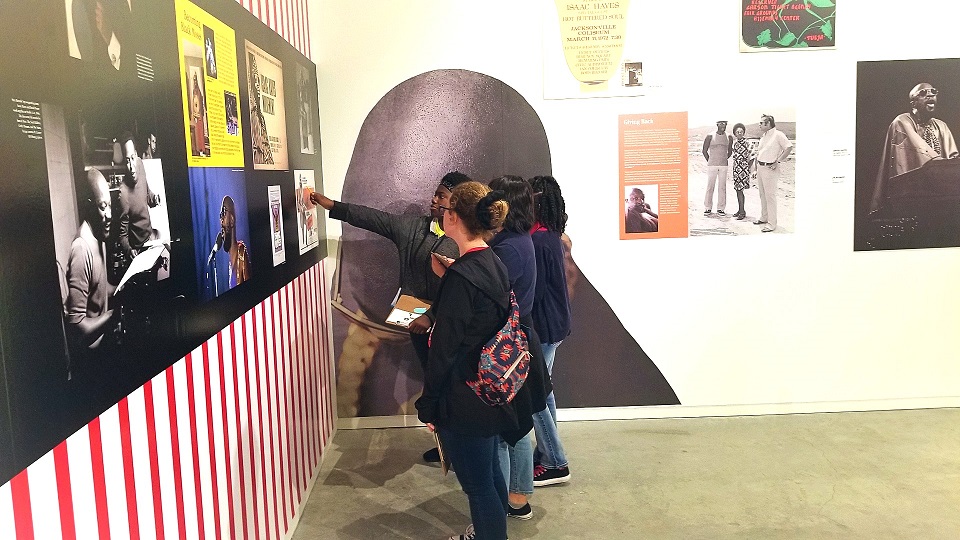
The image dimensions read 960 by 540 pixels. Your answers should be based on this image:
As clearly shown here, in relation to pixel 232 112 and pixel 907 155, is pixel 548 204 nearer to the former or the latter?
pixel 232 112

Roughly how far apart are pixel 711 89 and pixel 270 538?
11.4 feet

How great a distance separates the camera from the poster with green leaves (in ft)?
13.2

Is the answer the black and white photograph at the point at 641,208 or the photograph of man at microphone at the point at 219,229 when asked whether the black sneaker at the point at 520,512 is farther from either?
the black and white photograph at the point at 641,208

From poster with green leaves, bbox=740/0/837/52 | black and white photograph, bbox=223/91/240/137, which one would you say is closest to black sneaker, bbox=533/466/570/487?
black and white photograph, bbox=223/91/240/137

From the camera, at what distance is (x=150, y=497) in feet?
5.38

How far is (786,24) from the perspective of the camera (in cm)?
404

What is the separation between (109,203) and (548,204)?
218cm

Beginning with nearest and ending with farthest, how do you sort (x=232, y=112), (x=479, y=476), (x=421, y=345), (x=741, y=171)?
1. (x=232, y=112)
2. (x=479, y=476)
3. (x=421, y=345)
4. (x=741, y=171)

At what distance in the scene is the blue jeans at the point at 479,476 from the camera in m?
2.38

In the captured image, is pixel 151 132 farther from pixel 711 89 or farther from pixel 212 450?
pixel 711 89

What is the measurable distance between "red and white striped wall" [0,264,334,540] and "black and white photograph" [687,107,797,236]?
245 centimetres

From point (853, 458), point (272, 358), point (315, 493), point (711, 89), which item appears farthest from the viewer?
point (711, 89)

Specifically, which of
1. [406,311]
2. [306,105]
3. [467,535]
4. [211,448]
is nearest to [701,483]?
[467,535]

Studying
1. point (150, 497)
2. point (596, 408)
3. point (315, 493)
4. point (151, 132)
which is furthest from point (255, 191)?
point (596, 408)
